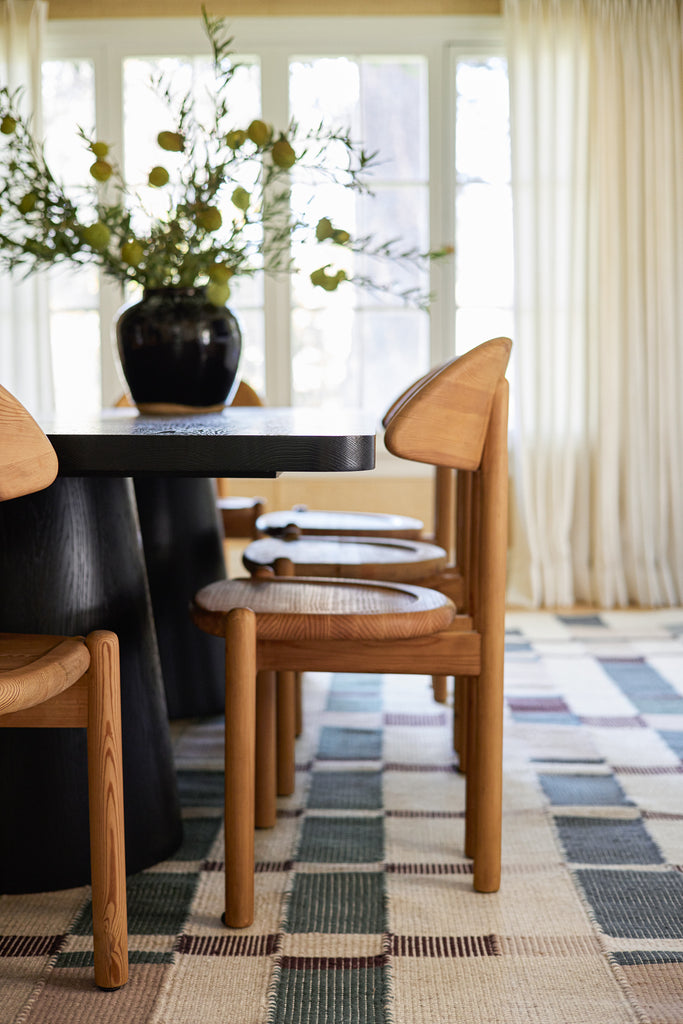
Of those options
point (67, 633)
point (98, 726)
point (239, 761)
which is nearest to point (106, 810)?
point (98, 726)

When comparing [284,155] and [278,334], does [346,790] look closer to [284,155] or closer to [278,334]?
[284,155]

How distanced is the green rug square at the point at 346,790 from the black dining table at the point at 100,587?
0.33m

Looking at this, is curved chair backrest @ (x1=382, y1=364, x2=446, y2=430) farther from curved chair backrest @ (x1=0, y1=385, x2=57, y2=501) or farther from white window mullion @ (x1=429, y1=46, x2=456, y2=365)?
white window mullion @ (x1=429, y1=46, x2=456, y2=365)

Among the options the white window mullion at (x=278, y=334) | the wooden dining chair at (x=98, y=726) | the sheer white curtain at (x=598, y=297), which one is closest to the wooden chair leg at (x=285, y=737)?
the wooden dining chair at (x=98, y=726)

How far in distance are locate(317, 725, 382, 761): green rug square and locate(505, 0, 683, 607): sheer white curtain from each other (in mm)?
1714

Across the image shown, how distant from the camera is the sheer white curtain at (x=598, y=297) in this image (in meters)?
3.75

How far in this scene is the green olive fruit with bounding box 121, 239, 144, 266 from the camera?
1.77 m

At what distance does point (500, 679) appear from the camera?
4.87 feet

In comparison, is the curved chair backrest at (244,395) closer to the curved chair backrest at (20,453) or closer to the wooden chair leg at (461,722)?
the wooden chair leg at (461,722)

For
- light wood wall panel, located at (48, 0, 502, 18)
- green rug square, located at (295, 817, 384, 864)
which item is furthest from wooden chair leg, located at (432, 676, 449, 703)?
light wood wall panel, located at (48, 0, 502, 18)

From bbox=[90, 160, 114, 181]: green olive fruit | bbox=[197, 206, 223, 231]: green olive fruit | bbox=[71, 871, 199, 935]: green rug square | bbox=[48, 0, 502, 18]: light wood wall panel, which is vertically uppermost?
bbox=[48, 0, 502, 18]: light wood wall panel

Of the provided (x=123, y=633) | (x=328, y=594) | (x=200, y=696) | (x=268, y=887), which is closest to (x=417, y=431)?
(x=328, y=594)

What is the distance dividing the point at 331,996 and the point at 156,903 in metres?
0.37

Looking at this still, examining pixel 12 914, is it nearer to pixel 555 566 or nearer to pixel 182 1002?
pixel 182 1002
